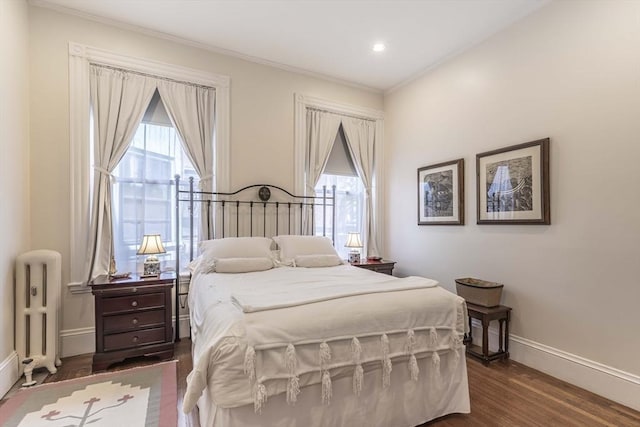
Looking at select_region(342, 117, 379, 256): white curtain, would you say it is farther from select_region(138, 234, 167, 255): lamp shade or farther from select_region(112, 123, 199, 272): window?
select_region(138, 234, 167, 255): lamp shade

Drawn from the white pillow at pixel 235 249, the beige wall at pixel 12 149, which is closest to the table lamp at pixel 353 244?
the white pillow at pixel 235 249

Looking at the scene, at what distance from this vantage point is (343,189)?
4.36 meters

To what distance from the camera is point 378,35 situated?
3.18 metres

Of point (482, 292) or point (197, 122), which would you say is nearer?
point (482, 292)

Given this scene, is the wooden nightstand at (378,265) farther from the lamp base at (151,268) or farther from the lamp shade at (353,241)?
the lamp base at (151,268)

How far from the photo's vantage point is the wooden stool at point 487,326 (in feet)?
8.87

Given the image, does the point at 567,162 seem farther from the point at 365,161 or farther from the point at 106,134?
the point at 106,134

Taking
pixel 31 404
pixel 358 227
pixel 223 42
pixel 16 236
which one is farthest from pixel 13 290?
pixel 358 227

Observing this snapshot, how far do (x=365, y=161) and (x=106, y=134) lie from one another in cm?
306

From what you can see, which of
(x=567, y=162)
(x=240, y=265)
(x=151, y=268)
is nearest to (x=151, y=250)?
(x=151, y=268)

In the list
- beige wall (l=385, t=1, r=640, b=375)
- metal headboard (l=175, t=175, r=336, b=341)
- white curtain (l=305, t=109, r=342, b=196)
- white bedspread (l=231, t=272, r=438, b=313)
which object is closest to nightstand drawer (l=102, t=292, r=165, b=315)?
metal headboard (l=175, t=175, r=336, b=341)

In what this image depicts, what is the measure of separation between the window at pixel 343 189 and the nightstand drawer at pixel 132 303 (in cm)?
218

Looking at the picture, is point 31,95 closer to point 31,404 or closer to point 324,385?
point 31,404

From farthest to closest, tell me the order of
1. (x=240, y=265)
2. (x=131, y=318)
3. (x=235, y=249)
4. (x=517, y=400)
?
(x=235, y=249) < (x=240, y=265) < (x=131, y=318) < (x=517, y=400)
